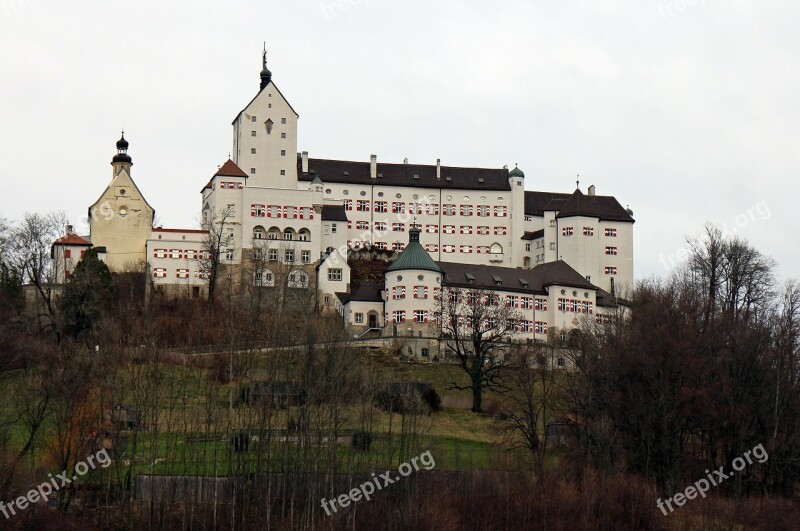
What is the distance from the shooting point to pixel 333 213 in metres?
104

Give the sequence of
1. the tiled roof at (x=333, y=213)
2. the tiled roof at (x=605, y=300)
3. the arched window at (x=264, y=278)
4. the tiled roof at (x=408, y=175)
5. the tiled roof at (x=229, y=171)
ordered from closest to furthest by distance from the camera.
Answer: the arched window at (x=264, y=278) < the tiled roof at (x=605, y=300) < the tiled roof at (x=229, y=171) < the tiled roof at (x=333, y=213) < the tiled roof at (x=408, y=175)

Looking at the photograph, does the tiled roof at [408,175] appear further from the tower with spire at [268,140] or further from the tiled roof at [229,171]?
the tiled roof at [229,171]

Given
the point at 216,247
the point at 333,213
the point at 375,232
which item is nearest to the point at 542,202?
the point at 375,232

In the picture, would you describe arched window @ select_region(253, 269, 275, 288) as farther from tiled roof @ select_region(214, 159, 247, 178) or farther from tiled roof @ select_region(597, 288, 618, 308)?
tiled roof @ select_region(597, 288, 618, 308)

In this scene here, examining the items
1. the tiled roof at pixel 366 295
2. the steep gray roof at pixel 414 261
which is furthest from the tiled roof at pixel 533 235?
the tiled roof at pixel 366 295

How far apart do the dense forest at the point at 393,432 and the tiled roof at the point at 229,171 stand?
2439 cm

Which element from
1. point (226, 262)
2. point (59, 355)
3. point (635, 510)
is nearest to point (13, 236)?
point (226, 262)

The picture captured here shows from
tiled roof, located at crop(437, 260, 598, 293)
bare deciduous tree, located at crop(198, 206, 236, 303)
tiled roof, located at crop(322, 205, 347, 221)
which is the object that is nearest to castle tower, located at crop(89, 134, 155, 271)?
bare deciduous tree, located at crop(198, 206, 236, 303)

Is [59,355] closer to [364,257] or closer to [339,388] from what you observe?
[339,388]

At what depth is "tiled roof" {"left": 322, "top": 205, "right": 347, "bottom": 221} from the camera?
103m

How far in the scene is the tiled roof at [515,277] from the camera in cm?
9319

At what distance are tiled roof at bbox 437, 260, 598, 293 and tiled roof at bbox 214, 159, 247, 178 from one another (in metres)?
17.6

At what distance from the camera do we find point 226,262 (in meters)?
96.9

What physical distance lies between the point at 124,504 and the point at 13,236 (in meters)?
46.2
